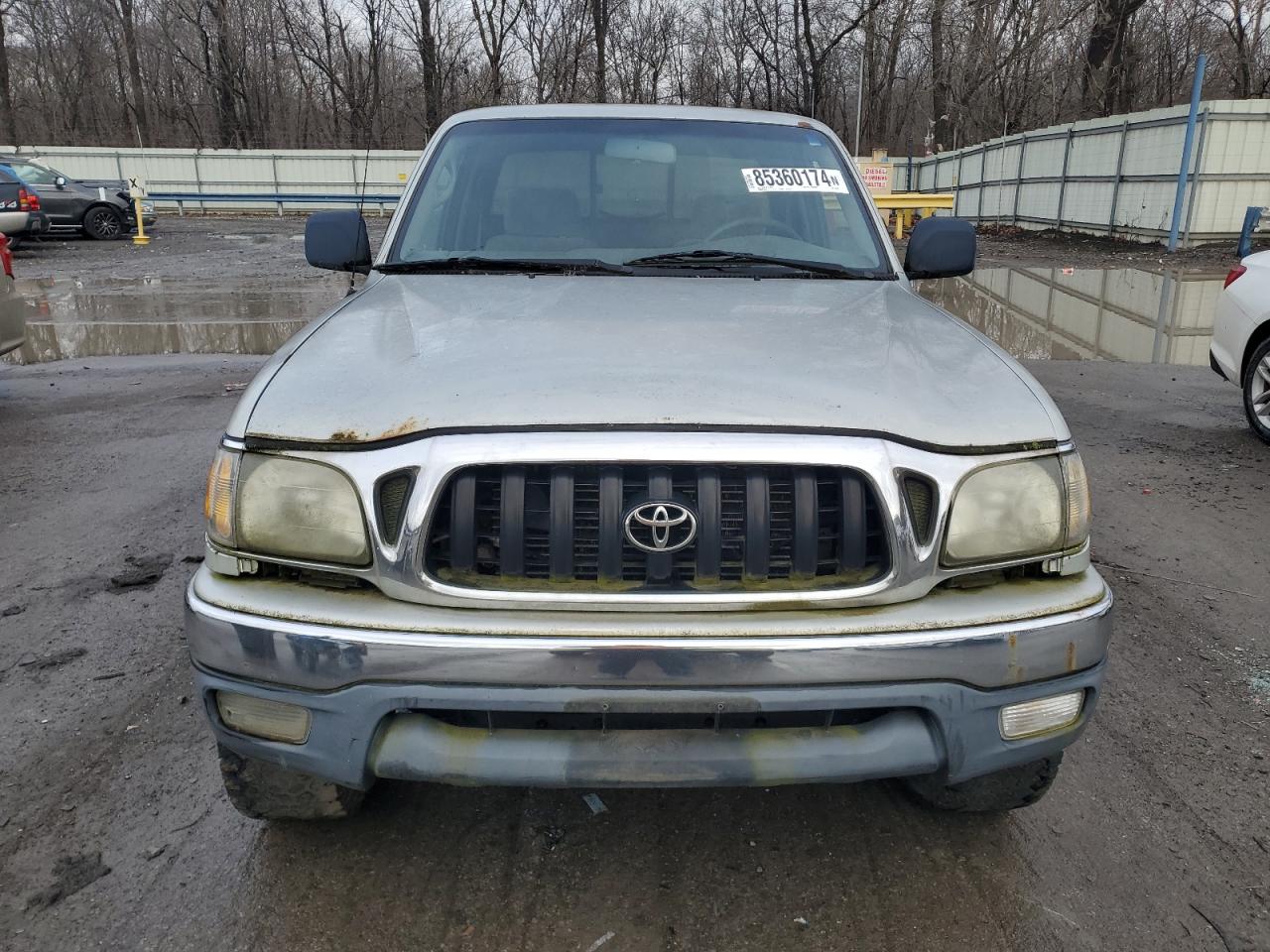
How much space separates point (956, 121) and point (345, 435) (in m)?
38.1

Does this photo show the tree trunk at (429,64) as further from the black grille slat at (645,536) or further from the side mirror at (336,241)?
the black grille slat at (645,536)

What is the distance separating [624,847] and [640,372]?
3.82 feet

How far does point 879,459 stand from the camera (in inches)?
73.0

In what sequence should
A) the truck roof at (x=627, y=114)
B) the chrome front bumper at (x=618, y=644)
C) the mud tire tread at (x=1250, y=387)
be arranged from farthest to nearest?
1. the mud tire tread at (x=1250, y=387)
2. the truck roof at (x=627, y=114)
3. the chrome front bumper at (x=618, y=644)

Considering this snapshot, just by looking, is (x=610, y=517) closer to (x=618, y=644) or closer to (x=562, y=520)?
(x=562, y=520)

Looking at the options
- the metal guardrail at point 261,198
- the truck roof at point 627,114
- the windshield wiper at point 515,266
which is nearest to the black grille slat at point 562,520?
the windshield wiper at point 515,266

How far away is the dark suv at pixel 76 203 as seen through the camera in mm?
21234

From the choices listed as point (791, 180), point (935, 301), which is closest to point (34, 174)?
point (935, 301)

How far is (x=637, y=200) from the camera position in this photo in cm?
326

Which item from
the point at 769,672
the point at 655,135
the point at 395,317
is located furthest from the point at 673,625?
the point at 655,135

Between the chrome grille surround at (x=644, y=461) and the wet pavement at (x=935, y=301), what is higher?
the chrome grille surround at (x=644, y=461)

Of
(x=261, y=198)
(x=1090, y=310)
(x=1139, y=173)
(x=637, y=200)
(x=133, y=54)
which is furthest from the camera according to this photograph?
(x=133, y=54)

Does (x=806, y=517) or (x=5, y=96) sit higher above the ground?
(x=5, y=96)

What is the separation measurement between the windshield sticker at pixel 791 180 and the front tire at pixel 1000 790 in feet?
6.72
